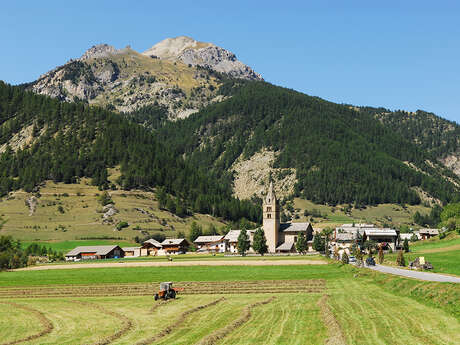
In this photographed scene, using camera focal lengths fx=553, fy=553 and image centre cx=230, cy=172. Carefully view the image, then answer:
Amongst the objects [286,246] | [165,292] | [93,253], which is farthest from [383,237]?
[165,292]

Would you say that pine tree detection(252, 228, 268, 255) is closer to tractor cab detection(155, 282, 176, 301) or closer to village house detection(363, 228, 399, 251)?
village house detection(363, 228, 399, 251)

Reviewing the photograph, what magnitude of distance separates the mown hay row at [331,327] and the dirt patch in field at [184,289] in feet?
53.8

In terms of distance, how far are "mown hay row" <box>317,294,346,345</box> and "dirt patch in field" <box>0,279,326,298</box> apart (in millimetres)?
16388

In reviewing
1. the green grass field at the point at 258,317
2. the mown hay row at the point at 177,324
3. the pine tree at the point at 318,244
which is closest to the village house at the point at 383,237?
the pine tree at the point at 318,244

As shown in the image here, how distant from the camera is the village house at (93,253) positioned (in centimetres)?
18575

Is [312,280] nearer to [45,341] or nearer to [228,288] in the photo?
[228,288]

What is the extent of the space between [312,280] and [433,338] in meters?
43.9

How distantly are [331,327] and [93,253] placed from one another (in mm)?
160725

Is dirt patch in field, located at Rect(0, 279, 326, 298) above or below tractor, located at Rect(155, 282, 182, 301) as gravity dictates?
below

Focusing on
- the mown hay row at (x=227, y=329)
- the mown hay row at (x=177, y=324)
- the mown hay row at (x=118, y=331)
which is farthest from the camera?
the mown hay row at (x=118, y=331)

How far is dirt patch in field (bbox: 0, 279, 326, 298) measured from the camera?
6756 centimetres

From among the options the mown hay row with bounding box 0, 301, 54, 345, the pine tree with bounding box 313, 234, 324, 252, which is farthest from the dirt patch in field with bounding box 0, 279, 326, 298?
the pine tree with bounding box 313, 234, 324, 252

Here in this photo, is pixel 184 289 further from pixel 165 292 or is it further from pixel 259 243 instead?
pixel 259 243

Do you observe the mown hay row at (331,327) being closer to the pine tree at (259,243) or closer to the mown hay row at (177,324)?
the mown hay row at (177,324)
